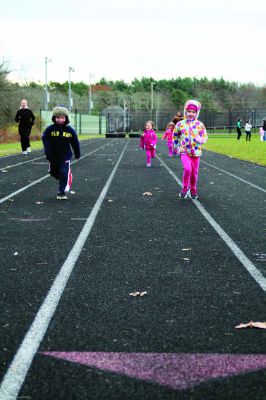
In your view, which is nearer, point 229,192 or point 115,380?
point 115,380

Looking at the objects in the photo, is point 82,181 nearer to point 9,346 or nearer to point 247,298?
point 247,298

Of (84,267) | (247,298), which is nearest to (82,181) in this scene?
(84,267)

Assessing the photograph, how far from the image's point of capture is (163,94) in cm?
15150

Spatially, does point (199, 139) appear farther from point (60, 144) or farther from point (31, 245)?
point (31, 245)

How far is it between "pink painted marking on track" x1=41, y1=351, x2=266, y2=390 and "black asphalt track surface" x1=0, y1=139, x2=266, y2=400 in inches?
2.1

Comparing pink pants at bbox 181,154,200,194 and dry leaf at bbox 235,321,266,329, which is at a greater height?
pink pants at bbox 181,154,200,194

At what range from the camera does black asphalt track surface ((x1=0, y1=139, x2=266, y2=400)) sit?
3256 millimetres

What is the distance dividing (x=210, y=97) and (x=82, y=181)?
126030 millimetres

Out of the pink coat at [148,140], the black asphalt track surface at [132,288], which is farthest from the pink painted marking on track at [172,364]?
the pink coat at [148,140]

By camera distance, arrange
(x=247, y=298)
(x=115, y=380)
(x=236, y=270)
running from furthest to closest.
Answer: (x=236, y=270) < (x=247, y=298) < (x=115, y=380)

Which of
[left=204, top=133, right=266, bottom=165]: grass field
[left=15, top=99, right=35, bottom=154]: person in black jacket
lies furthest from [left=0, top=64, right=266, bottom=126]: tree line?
[left=15, top=99, right=35, bottom=154]: person in black jacket

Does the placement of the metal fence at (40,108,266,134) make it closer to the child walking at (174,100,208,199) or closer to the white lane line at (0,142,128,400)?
the child walking at (174,100,208,199)

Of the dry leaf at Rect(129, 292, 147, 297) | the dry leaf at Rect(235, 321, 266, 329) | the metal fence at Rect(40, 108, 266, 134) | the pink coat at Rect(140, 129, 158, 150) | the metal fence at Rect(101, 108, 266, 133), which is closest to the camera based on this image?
the dry leaf at Rect(235, 321, 266, 329)

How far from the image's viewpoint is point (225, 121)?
286 feet
